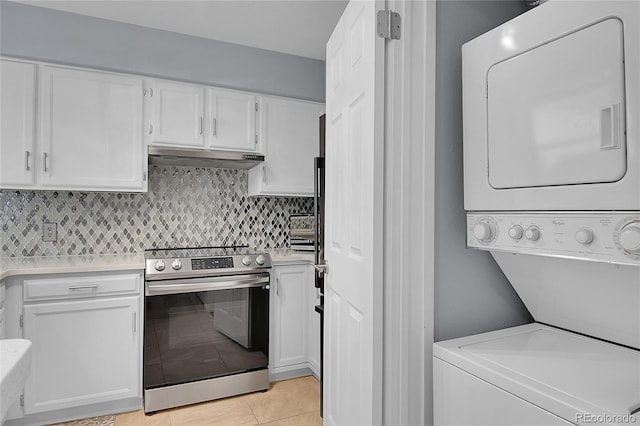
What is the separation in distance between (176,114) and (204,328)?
1496mm

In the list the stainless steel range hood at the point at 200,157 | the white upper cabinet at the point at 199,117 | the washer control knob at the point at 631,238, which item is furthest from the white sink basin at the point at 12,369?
the white upper cabinet at the point at 199,117

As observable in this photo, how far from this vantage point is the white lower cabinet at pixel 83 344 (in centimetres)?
214

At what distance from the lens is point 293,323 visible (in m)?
2.80

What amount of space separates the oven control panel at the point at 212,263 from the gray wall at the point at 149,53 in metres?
1.30

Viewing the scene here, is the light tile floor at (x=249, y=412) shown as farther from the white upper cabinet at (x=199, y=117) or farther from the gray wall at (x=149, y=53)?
the gray wall at (x=149, y=53)

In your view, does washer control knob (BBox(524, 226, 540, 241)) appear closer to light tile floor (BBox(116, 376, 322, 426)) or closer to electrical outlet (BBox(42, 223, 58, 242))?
light tile floor (BBox(116, 376, 322, 426))

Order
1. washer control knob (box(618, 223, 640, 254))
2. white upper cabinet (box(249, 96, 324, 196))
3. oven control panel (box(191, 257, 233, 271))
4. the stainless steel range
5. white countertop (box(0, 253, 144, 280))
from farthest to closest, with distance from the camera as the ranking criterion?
white upper cabinet (box(249, 96, 324, 196)) < oven control panel (box(191, 257, 233, 271)) < the stainless steel range < white countertop (box(0, 253, 144, 280)) < washer control knob (box(618, 223, 640, 254))

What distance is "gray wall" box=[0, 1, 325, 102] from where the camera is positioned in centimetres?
235

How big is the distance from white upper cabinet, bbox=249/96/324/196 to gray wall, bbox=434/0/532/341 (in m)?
1.86

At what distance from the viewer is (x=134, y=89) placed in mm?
2580

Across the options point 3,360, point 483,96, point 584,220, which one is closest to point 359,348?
point 584,220

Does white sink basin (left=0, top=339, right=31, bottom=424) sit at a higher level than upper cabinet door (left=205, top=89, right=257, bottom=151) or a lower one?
lower

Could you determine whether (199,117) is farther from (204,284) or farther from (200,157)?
(204,284)

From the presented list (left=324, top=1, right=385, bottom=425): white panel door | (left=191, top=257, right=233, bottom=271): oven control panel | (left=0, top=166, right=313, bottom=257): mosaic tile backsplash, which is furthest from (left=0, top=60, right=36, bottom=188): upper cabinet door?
(left=324, top=1, right=385, bottom=425): white panel door
